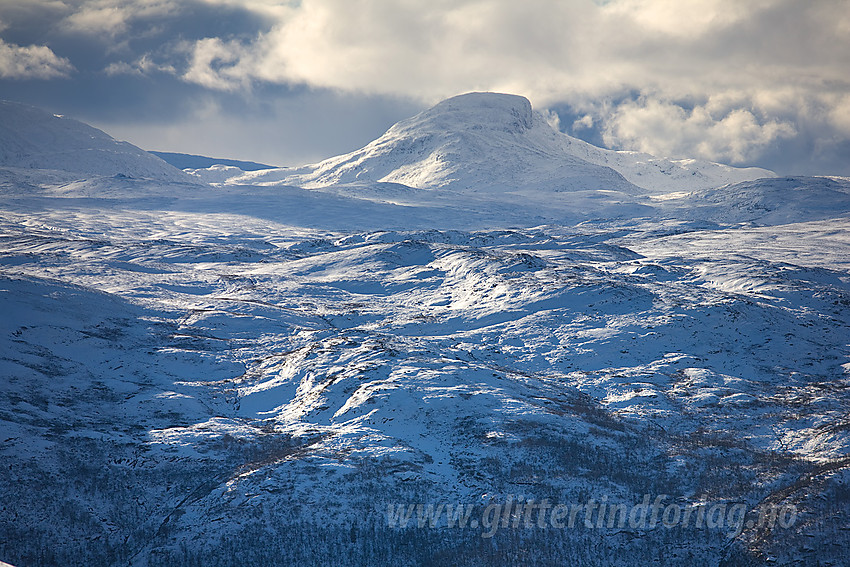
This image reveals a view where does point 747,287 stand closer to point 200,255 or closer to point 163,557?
point 163,557

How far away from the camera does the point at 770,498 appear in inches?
1005

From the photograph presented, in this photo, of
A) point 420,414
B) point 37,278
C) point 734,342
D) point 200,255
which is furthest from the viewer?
point 200,255

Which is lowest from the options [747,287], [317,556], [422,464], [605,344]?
[317,556]

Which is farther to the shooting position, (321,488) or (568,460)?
(568,460)

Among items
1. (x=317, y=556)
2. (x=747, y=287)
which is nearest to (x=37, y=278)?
(x=317, y=556)

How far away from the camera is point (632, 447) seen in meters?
31.4

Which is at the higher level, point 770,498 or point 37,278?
point 37,278

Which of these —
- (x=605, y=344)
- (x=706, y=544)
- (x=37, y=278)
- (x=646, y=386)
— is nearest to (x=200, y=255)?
(x=37, y=278)

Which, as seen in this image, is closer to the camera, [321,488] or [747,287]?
[321,488]

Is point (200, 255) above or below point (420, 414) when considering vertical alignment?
above

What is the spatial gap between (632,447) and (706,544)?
8080mm

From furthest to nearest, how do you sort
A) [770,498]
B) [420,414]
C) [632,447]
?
[420,414] → [632,447] → [770,498]

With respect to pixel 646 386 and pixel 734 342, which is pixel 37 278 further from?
pixel 734 342

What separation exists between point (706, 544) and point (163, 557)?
20.2m
